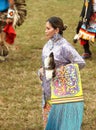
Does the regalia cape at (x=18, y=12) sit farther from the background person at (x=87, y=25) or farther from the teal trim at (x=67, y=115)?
the teal trim at (x=67, y=115)

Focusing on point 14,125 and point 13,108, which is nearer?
point 14,125

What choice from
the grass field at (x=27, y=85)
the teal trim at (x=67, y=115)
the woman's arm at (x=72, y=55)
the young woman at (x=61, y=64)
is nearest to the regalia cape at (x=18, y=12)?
the grass field at (x=27, y=85)

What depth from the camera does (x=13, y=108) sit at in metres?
5.48

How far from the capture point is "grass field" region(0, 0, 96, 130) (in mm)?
5152

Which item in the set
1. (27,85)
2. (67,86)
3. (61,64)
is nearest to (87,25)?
(27,85)

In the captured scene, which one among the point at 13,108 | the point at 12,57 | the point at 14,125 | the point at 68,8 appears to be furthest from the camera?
the point at 68,8

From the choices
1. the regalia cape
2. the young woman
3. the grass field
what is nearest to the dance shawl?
the young woman

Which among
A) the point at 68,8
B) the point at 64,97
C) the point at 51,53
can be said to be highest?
the point at 51,53

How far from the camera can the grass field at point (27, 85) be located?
515cm

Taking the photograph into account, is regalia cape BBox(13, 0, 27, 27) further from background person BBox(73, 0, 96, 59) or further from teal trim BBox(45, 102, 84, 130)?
teal trim BBox(45, 102, 84, 130)

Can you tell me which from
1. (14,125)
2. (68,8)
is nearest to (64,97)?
(14,125)

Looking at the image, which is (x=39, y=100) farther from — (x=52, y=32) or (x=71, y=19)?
(x=71, y=19)

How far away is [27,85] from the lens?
6.38m

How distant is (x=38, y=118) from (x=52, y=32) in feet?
5.04
